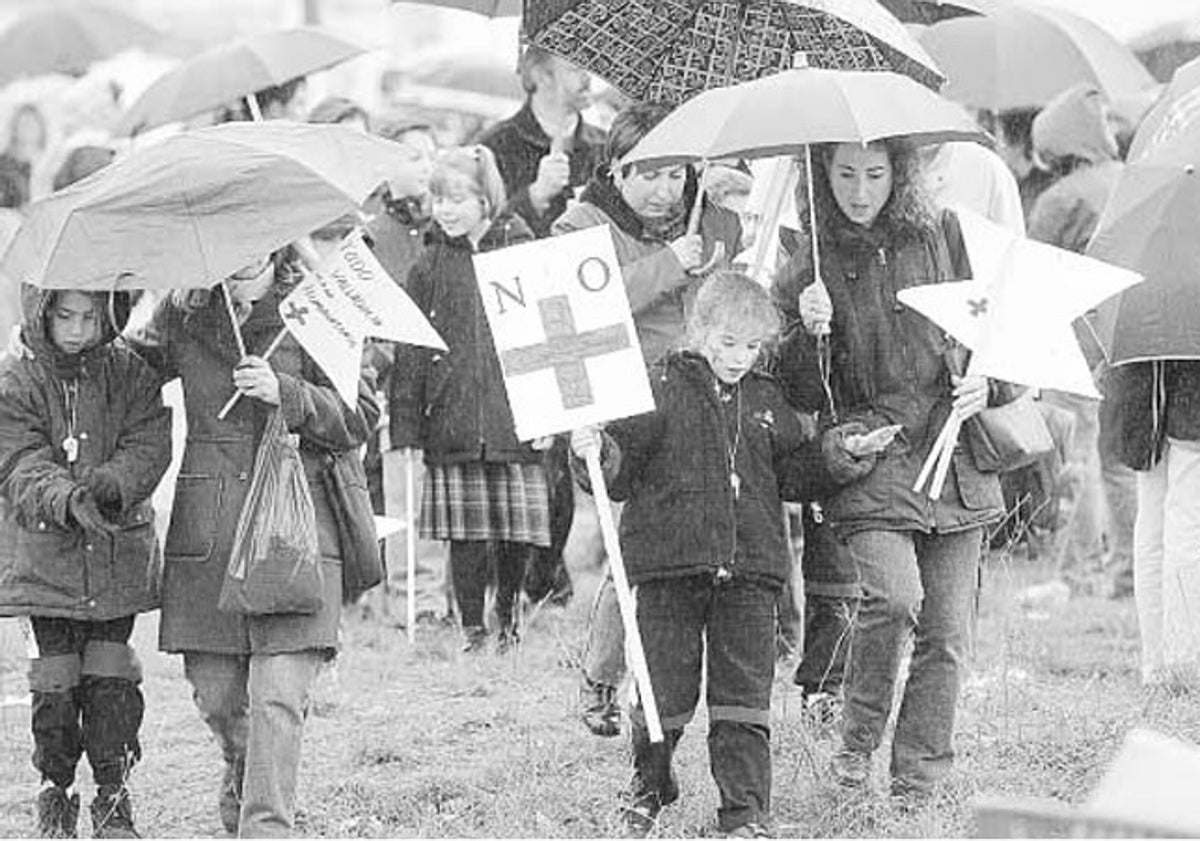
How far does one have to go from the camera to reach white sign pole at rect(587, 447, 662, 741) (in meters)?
6.46

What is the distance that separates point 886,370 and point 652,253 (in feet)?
4.06

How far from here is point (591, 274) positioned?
6.57 meters

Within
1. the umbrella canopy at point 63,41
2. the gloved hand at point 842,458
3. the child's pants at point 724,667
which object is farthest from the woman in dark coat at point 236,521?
the umbrella canopy at point 63,41

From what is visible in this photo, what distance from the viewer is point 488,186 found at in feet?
30.8

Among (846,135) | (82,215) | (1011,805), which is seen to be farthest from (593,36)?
(1011,805)

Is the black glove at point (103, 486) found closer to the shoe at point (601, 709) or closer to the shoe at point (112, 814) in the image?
the shoe at point (112, 814)

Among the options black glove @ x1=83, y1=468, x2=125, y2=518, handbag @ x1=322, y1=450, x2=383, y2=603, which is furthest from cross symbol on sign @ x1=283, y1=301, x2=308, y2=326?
black glove @ x1=83, y1=468, x2=125, y2=518

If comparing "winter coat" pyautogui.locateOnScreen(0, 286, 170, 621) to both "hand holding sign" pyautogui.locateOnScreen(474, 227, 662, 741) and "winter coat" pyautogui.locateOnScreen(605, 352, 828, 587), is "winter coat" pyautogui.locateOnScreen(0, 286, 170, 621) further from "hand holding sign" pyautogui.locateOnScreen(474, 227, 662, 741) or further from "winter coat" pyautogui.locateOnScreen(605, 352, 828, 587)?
"winter coat" pyautogui.locateOnScreen(605, 352, 828, 587)

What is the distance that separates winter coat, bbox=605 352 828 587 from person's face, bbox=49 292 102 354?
4.33 ft

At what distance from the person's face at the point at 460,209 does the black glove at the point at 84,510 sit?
2.96 m

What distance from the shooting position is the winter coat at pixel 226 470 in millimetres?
6570

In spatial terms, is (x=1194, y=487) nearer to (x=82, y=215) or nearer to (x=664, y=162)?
(x=664, y=162)

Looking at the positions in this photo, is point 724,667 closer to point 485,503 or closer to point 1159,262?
point 1159,262

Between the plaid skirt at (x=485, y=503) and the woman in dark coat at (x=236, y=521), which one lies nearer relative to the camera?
the woman in dark coat at (x=236, y=521)
